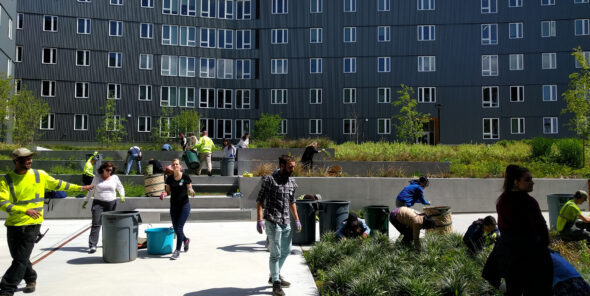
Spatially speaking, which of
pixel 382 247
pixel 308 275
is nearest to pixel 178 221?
pixel 308 275

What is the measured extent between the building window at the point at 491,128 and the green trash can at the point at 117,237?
3916 cm

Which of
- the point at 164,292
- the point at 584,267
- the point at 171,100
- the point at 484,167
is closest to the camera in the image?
the point at 164,292

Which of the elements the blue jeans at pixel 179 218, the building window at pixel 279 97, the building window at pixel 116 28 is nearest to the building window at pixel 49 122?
the building window at pixel 116 28

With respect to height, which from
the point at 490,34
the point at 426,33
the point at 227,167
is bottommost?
the point at 227,167

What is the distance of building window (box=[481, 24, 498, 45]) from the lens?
1609 inches

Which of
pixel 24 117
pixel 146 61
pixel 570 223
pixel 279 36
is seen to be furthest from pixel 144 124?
pixel 570 223

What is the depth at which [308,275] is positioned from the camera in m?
7.21

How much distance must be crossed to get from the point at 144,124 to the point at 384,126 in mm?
23823

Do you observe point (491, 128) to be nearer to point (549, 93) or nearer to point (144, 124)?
point (549, 93)

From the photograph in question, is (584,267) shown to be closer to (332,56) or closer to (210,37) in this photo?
(332,56)

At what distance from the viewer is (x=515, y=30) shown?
40812mm

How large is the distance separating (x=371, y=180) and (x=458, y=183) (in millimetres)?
3520

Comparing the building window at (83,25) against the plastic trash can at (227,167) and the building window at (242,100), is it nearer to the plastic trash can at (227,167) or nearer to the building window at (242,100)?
the building window at (242,100)

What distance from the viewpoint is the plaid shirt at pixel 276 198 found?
6.23 m
